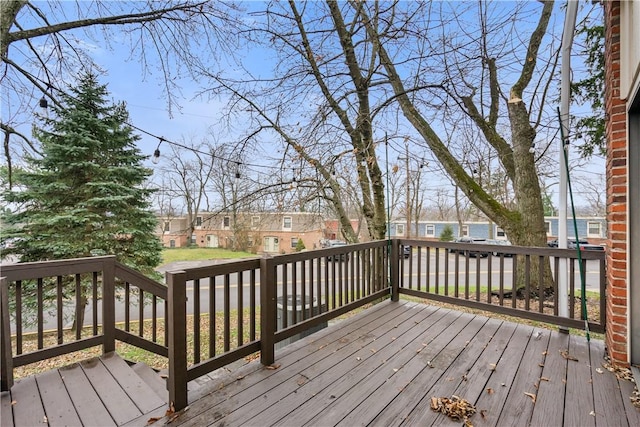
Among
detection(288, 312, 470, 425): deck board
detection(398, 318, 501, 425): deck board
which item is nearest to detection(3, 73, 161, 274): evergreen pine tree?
detection(288, 312, 470, 425): deck board

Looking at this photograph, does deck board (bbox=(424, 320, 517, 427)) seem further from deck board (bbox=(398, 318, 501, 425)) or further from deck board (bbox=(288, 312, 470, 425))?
deck board (bbox=(288, 312, 470, 425))

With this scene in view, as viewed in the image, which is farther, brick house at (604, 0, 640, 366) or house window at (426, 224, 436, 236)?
house window at (426, 224, 436, 236)

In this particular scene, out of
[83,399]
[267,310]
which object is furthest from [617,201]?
[83,399]

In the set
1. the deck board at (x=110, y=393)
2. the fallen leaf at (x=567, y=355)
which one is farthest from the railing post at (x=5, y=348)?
the fallen leaf at (x=567, y=355)

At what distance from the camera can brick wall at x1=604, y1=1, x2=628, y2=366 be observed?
2.19 metres

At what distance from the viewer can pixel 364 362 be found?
239cm

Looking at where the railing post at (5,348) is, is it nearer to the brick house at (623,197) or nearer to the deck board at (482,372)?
the deck board at (482,372)

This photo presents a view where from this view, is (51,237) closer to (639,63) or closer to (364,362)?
(364,362)

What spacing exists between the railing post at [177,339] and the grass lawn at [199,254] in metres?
7.34

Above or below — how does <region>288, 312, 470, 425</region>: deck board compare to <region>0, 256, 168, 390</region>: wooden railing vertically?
below

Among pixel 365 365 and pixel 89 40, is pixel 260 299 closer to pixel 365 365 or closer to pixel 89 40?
pixel 365 365

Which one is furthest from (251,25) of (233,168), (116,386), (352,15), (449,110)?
(116,386)

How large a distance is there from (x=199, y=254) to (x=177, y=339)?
9229 millimetres

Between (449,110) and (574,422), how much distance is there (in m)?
4.89
